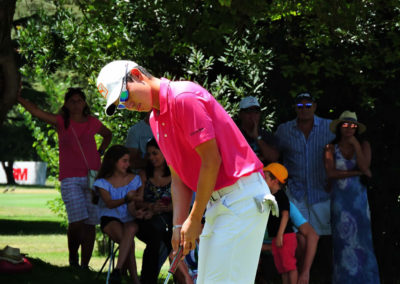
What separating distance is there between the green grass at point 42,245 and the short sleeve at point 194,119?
14.1 ft

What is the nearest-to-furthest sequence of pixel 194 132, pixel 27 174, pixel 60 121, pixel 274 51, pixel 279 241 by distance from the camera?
pixel 194 132 → pixel 279 241 → pixel 60 121 → pixel 274 51 → pixel 27 174

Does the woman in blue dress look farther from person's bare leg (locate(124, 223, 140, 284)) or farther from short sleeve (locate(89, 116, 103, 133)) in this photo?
short sleeve (locate(89, 116, 103, 133))

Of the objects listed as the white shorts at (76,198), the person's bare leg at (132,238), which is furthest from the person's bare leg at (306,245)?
the white shorts at (76,198)

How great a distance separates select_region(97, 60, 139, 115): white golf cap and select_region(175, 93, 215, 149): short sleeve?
29 centimetres

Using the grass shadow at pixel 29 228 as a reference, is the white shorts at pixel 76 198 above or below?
above

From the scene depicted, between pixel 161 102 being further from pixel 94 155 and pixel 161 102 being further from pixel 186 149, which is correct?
pixel 94 155

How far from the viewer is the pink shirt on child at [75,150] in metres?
8.88

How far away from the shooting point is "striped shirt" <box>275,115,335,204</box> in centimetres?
830

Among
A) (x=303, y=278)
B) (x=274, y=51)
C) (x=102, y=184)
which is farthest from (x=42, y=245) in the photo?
(x=303, y=278)

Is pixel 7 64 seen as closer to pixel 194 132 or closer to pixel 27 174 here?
pixel 194 132

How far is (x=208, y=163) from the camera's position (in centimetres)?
390

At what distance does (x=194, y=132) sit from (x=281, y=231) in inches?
156

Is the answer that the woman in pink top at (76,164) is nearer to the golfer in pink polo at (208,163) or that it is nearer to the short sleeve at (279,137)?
the short sleeve at (279,137)

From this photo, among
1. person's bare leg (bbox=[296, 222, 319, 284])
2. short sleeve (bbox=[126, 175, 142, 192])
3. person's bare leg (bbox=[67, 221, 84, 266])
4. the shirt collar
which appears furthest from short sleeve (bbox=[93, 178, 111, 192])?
the shirt collar
